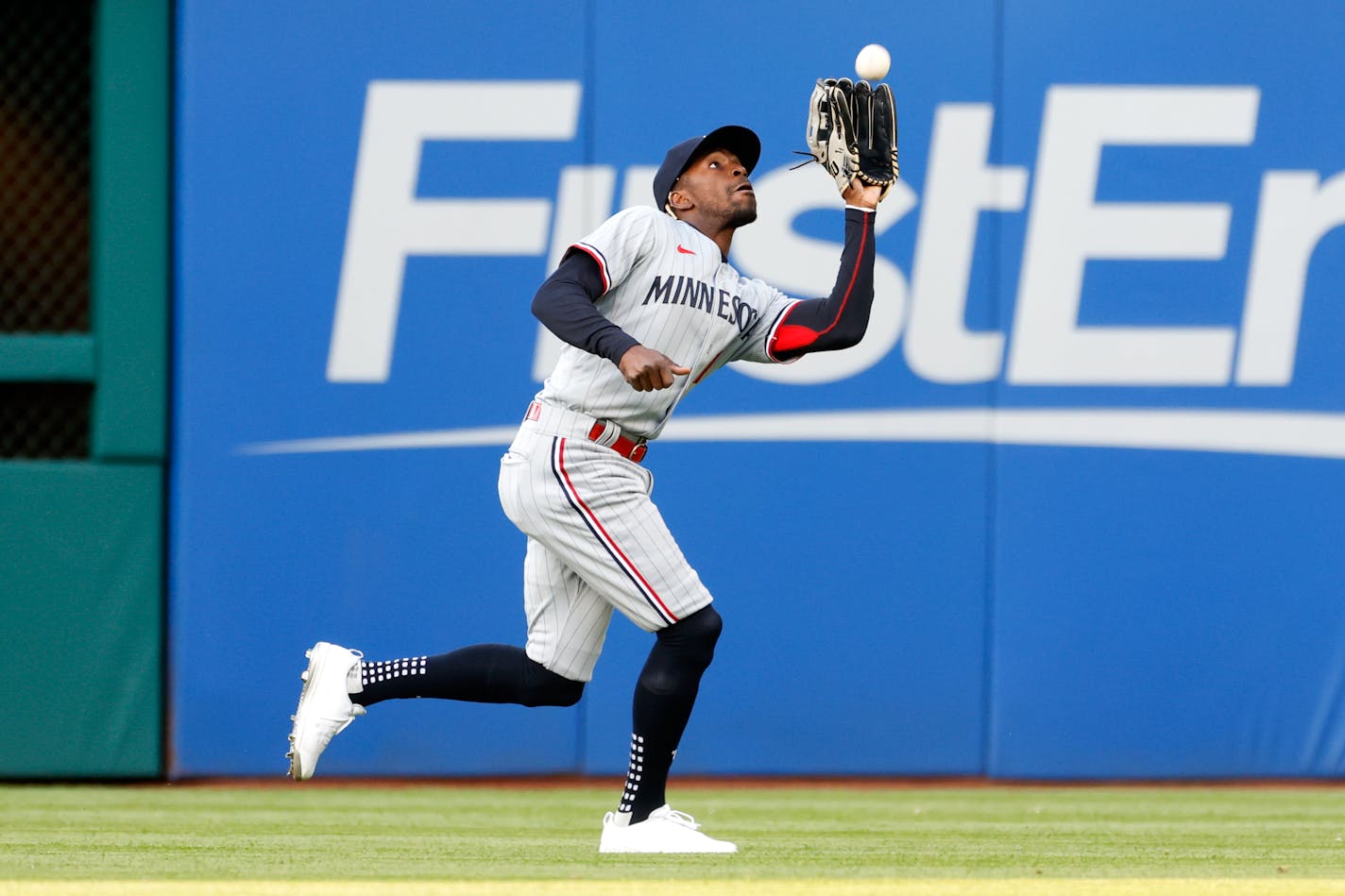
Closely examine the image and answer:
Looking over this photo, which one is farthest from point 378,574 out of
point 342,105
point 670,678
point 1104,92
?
point 1104,92

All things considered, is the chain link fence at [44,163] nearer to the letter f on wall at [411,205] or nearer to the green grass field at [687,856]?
the letter f on wall at [411,205]

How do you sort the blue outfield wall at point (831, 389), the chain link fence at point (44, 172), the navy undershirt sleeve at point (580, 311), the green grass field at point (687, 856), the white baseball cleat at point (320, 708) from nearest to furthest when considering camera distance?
the green grass field at point (687, 856), the navy undershirt sleeve at point (580, 311), the white baseball cleat at point (320, 708), the blue outfield wall at point (831, 389), the chain link fence at point (44, 172)

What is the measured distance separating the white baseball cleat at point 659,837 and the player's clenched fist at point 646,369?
95 centimetres

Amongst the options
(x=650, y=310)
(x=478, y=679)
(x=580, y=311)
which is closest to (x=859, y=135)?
(x=650, y=310)

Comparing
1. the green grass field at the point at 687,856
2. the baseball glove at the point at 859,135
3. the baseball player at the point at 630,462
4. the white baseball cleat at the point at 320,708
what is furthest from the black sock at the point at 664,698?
the baseball glove at the point at 859,135

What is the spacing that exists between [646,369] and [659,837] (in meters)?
1.02

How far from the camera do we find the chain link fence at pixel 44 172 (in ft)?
19.5

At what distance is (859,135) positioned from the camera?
12.8 feet

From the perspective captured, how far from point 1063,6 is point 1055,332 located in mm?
1074

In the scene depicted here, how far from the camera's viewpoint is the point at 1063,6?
589 centimetres

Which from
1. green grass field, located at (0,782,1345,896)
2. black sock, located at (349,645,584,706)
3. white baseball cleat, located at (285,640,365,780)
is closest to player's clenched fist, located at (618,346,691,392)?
black sock, located at (349,645,584,706)

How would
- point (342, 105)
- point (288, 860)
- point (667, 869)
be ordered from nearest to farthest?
point (667, 869)
point (288, 860)
point (342, 105)

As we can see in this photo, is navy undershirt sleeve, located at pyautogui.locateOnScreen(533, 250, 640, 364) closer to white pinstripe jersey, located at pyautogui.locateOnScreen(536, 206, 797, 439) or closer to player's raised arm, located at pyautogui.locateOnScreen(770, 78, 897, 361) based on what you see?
white pinstripe jersey, located at pyautogui.locateOnScreen(536, 206, 797, 439)

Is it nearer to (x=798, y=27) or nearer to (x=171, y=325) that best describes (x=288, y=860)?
(x=171, y=325)
